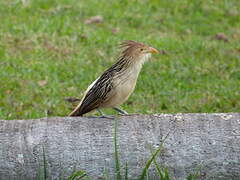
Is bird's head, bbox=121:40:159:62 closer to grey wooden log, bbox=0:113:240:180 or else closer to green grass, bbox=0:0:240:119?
grey wooden log, bbox=0:113:240:180

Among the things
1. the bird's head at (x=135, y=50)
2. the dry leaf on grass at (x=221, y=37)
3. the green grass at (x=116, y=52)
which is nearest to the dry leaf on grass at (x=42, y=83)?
the green grass at (x=116, y=52)

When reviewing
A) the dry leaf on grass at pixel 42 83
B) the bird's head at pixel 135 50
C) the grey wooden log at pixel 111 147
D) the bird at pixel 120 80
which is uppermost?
the bird's head at pixel 135 50

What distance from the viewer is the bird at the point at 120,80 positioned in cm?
502

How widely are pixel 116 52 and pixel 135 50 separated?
4.27 ft

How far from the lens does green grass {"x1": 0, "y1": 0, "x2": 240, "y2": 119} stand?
7227mm

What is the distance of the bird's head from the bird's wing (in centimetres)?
25

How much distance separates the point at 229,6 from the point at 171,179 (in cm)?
658

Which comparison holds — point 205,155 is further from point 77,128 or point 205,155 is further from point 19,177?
point 19,177

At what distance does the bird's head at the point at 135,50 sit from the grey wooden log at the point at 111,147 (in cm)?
70

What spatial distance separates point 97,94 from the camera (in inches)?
200

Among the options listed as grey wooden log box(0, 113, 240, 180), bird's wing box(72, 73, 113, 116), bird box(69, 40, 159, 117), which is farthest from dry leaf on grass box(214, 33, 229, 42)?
grey wooden log box(0, 113, 240, 180)

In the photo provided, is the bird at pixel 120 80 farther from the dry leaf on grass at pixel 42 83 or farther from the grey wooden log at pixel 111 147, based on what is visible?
the dry leaf on grass at pixel 42 83

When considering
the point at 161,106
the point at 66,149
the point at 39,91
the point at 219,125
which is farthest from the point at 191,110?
the point at 66,149

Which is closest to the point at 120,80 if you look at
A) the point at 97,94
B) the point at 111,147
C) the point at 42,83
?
the point at 97,94
